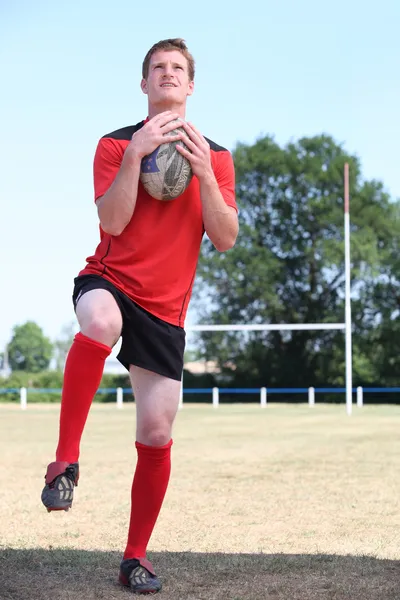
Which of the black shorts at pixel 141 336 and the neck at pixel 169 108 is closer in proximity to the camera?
the black shorts at pixel 141 336

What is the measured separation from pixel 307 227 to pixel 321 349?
658 centimetres

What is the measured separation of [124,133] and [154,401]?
3.81 ft

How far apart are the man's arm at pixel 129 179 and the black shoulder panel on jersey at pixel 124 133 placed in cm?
22

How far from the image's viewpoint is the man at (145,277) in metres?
3.40

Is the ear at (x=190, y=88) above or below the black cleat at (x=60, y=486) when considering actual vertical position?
above

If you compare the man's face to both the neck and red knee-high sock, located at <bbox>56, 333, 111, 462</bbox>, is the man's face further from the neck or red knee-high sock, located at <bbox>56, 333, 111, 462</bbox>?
red knee-high sock, located at <bbox>56, 333, 111, 462</bbox>

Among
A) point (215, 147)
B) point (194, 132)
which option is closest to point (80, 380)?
point (194, 132)

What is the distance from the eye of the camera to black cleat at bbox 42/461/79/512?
314cm

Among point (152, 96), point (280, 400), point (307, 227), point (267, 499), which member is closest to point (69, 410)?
point (152, 96)

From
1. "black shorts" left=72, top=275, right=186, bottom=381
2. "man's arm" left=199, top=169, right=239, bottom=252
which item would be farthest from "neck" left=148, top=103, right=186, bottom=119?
"black shorts" left=72, top=275, right=186, bottom=381

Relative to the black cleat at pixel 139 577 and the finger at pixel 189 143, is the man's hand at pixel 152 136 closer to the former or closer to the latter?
the finger at pixel 189 143

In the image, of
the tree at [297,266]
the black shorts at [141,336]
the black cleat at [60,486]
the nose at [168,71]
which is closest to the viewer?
the black cleat at [60,486]

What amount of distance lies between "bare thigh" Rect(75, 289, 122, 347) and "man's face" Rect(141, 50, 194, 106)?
873 mm

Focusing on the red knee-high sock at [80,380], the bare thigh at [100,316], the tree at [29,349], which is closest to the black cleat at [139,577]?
the red knee-high sock at [80,380]
